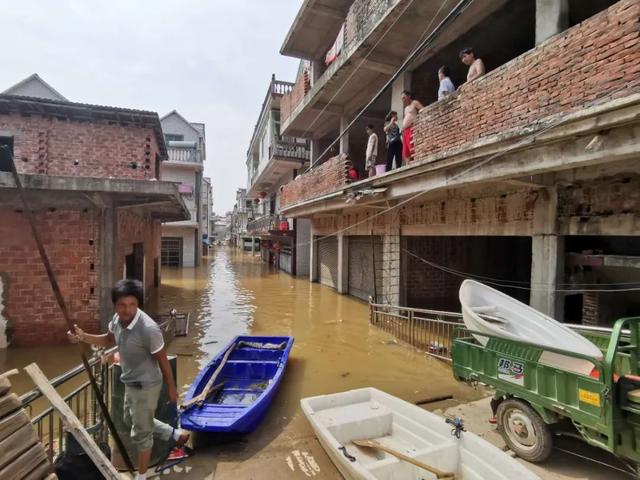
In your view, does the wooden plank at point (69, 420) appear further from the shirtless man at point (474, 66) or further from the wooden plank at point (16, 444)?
the shirtless man at point (474, 66)

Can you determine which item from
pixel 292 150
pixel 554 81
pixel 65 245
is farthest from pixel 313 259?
pixel 554 81

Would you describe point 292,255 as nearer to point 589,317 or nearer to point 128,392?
point 589,317

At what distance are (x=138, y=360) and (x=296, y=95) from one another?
14408 mm

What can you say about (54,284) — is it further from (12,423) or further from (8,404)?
(12,423)

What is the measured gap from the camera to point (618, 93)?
151 inches

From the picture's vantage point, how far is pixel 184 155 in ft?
83.8

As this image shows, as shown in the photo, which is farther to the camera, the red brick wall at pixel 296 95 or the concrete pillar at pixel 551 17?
the red brick wall at pixel 296 95

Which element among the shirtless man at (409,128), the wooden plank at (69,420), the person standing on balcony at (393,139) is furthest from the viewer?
the person standing on balcony at (393,139)

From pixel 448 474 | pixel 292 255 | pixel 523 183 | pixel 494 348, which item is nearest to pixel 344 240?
pixel 292 255

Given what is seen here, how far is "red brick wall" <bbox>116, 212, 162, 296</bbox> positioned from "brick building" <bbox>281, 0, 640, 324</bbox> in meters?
6.26

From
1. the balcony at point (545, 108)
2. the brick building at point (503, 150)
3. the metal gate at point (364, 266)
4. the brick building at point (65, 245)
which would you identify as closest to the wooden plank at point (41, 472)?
the brick building at point (503, 150)

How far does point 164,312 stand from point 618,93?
12.6 meters

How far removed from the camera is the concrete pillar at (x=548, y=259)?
598cm

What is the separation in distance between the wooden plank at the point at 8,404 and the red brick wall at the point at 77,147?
10.8m
